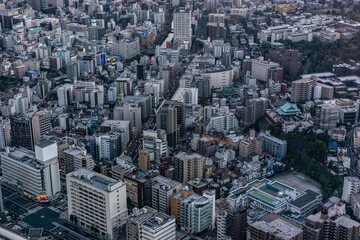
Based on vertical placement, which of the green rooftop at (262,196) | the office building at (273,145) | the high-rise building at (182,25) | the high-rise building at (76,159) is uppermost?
the high-rise building at (182,25)

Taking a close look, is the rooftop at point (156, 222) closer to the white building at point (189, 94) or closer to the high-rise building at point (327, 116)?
the high-rise building at point (327, 116)

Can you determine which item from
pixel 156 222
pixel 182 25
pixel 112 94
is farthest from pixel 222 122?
pixel 182 25

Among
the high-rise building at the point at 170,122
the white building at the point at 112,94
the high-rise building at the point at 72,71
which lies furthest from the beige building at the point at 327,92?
the high-rise building at the point at 72,71

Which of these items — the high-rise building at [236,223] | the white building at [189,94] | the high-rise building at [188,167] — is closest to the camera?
the high-rise building at [236,223]

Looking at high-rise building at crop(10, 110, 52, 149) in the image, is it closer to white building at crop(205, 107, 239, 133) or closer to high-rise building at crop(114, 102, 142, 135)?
high-rise building at crop(114, 102, 142, 135)

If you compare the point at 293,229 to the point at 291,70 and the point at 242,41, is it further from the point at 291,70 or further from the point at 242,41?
the point at 242,41

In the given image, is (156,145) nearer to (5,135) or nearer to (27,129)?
(27,129)

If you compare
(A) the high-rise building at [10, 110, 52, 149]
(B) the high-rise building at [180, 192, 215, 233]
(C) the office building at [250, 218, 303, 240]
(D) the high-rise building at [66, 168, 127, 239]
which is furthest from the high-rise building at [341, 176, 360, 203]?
(A) the high-rise building at [10, 110, 52, 149]
